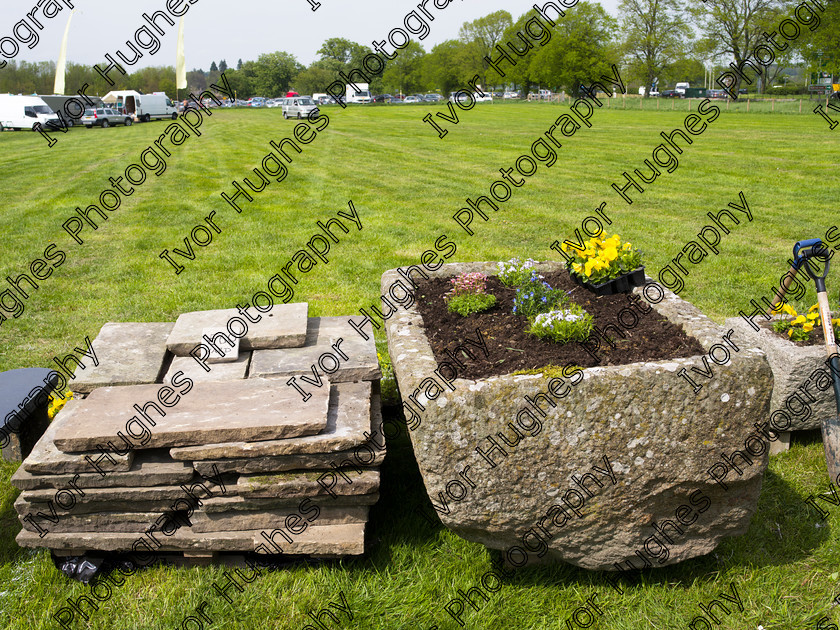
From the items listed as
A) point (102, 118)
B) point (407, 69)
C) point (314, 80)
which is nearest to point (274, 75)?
point (314, 80)

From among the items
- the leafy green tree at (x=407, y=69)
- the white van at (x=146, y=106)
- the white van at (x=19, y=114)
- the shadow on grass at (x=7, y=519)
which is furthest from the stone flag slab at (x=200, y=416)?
the leafy green tree at (x=407, y=69)

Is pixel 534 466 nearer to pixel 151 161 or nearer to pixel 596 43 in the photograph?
pixel 151 161

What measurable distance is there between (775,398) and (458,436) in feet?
8.58

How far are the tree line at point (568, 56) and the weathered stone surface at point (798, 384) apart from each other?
1678cm

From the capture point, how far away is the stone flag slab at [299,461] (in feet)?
9.65

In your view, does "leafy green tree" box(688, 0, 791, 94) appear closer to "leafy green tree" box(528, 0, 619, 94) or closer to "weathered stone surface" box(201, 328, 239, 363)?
"leafy green tree" box(528, 0, 619, 94)

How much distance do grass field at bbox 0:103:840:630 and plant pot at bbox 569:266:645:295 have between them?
148 centimetres

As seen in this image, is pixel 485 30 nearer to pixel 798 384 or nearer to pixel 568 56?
pixel 568 56

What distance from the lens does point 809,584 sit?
Answer: 3.08 meters

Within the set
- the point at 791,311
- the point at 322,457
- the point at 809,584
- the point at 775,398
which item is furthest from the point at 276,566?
the point at 791,311

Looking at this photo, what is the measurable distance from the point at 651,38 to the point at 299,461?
183 ft

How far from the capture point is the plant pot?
163 inches

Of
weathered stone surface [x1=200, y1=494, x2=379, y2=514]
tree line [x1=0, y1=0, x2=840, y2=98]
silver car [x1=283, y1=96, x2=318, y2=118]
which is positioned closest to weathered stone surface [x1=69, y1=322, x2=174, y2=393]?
weathered stone surface [x1=200, y1=494, x2=379, y2=514]

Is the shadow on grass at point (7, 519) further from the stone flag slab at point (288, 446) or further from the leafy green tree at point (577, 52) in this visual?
the leafy green tree at point (577, 52)
